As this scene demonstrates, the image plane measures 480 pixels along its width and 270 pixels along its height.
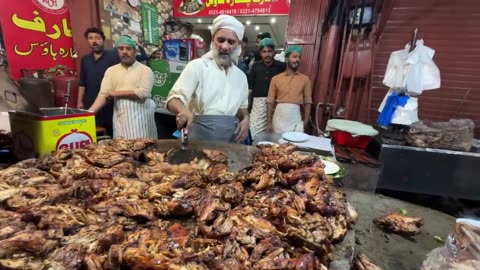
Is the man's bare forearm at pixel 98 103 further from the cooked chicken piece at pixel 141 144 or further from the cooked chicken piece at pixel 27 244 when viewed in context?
the cooked chicken piece at pixel 27 244

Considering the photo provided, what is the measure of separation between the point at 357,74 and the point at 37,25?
246 inches

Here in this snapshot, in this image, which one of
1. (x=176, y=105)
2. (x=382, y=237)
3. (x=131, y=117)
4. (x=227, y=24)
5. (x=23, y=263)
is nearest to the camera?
(x=23, y=263)

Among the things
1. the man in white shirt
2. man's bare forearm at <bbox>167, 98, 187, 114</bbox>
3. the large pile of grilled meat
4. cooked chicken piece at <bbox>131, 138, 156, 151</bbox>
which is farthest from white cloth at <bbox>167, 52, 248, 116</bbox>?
the large pile of grilled meat

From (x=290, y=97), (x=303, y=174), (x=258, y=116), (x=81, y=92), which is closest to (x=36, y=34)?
(x=81, y=92)

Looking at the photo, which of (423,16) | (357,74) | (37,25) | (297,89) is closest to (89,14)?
(37,25)

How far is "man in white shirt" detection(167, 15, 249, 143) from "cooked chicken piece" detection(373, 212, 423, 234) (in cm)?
193

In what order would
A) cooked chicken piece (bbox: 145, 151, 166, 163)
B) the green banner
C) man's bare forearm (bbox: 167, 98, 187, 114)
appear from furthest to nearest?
the green banner < man's bare forearm (bbox: 167, 98, 187, 114) < cooked chicken piece (bbox: 145, 151, 166, 163)

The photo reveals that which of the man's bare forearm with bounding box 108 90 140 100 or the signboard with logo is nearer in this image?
the man's bare forearm with bounding box 108 90 140 100

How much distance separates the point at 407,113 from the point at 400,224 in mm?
2239

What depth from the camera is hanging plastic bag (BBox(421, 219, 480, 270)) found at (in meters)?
1.12

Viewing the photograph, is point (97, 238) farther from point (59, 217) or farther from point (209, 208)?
point (209, 208)

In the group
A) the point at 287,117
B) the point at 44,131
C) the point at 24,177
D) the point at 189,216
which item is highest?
the point at 44,131

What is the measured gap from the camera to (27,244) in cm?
97

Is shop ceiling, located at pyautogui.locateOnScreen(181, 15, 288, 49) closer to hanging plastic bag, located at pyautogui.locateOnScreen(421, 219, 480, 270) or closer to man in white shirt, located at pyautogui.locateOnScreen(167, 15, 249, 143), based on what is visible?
man in white shirt, located at pyautogui.locateOnScreen(167, 15, 249, 143)
